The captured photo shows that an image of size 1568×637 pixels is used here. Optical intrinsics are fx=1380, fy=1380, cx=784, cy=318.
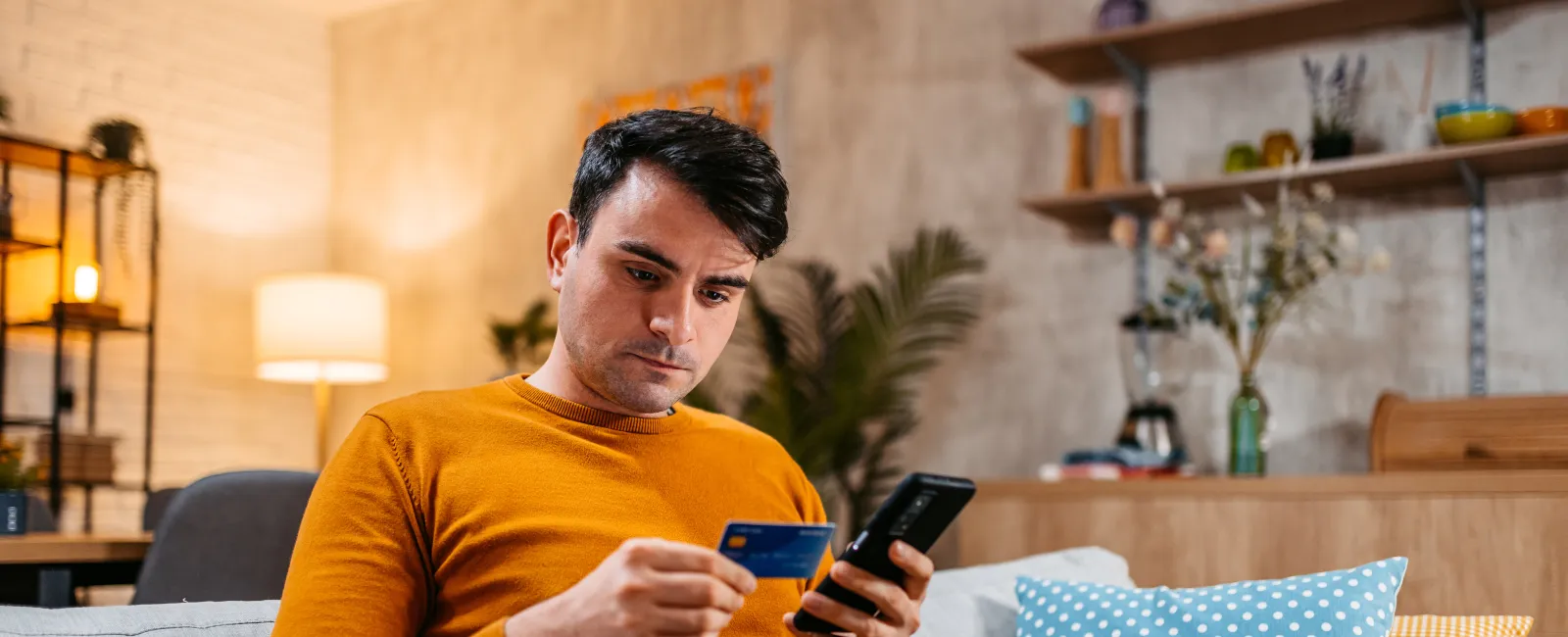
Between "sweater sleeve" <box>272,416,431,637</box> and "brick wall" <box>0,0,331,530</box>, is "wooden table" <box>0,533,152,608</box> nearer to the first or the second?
"sweater sleeve" <box>272,416,431,637</box>

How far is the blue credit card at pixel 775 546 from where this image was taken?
1051 millimetres

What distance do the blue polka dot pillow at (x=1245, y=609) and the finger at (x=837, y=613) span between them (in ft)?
2.28

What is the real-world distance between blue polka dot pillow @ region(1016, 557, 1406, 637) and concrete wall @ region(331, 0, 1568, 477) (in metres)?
1.77

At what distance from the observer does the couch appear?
135 centimetres

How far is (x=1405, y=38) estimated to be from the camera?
3.43 m

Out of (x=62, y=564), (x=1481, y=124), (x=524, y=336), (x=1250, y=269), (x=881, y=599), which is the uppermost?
(x=1481, y=124)

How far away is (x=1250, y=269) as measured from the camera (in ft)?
11.6

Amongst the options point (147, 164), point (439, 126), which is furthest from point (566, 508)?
point (439, 126)

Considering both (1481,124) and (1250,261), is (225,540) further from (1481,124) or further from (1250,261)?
(1481,124)

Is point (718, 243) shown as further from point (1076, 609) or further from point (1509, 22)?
point (1509, 22)

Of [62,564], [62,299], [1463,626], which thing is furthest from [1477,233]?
[62,299]

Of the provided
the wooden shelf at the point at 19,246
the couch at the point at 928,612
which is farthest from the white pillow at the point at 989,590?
the wooden shelf at the point at 19,246

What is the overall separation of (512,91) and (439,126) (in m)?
0.39

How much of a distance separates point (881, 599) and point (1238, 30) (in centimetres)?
270
